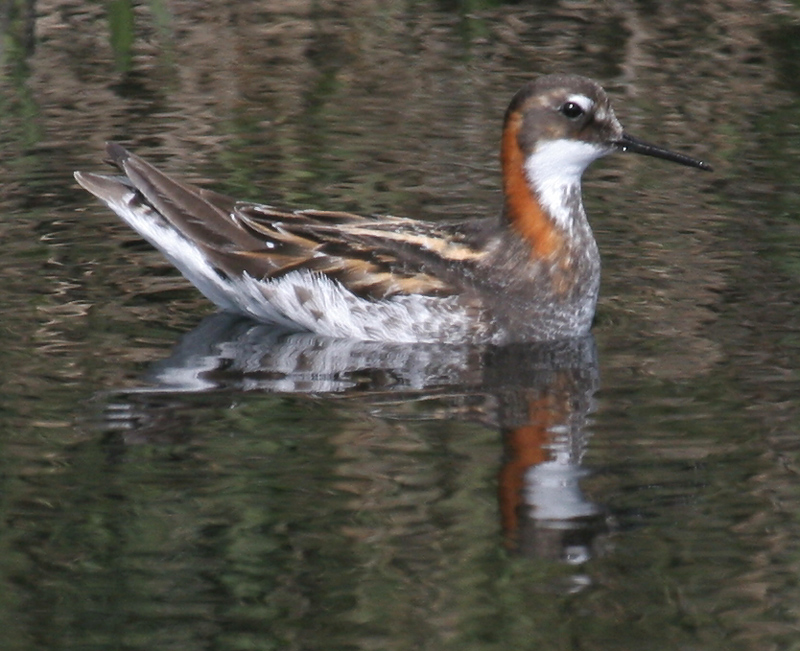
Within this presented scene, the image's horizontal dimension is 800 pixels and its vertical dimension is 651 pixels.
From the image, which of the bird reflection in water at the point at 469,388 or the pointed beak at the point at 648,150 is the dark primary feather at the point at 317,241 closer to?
the bird reflection in water at the point at 469,388

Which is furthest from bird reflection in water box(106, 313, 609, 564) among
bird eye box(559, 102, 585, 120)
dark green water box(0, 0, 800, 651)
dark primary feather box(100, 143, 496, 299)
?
bird eye box(559, 102, 585, 120)

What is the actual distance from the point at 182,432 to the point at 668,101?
6282 mm

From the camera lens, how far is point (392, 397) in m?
7.72

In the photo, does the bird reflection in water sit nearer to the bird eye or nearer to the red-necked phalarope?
the red-necked phalarope

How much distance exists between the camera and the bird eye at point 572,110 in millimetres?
8820

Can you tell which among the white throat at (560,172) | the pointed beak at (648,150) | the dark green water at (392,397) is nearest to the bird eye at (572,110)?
the white throat at (560,172)

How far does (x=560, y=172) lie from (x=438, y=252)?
825 mm

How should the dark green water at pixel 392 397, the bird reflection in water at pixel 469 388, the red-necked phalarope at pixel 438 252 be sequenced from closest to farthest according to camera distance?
the dark green water at pixel 392 397, the bird reflection in water at pixel 469 388, the red-necked phalarope at pixel 438 252

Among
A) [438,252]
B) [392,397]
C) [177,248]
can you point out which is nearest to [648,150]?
[438,252]

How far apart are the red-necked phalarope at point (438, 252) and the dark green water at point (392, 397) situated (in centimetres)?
20

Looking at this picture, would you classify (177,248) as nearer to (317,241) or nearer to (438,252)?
(317,241)

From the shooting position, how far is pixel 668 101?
1231 cm

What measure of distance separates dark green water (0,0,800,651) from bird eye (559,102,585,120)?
1106 millimetres

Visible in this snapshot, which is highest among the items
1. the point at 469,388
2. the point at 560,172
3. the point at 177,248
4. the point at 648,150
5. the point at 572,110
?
the point at 572,110
